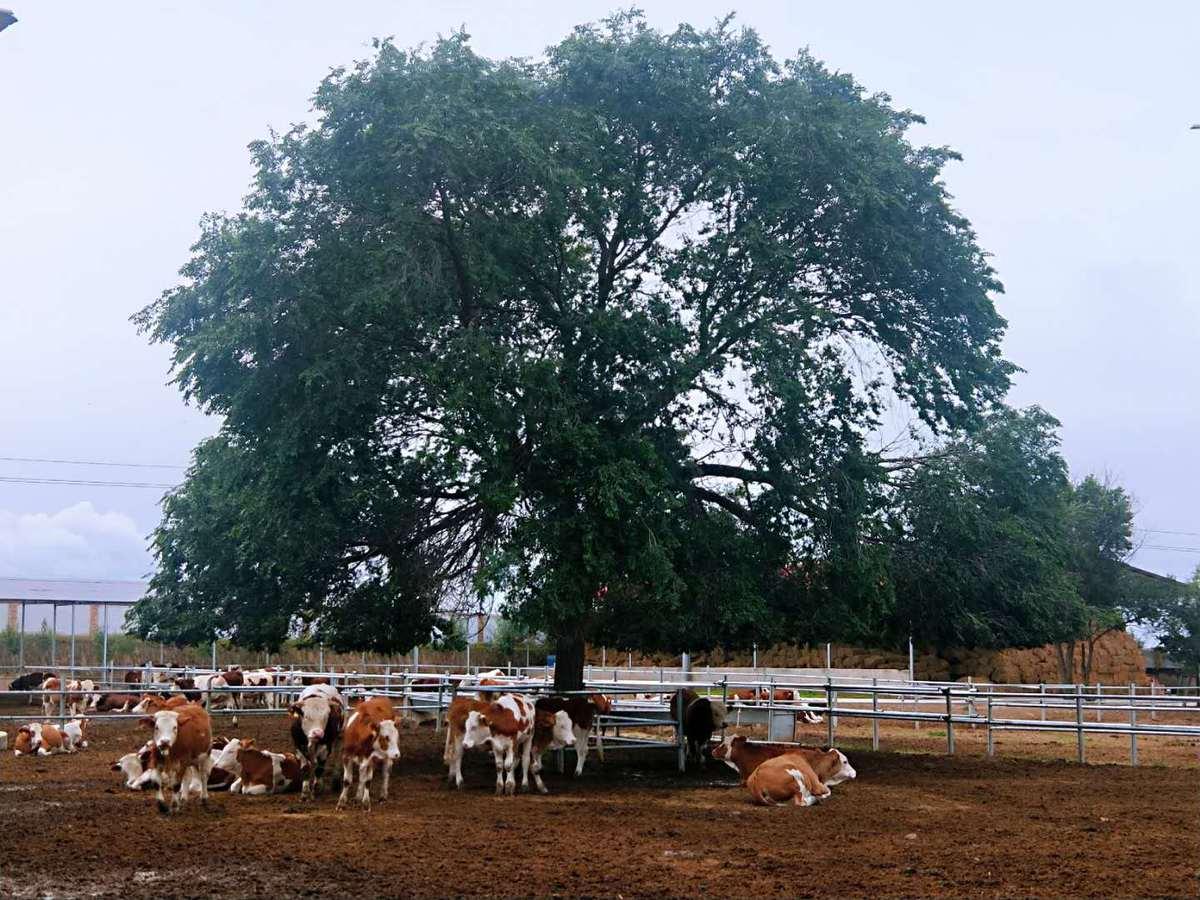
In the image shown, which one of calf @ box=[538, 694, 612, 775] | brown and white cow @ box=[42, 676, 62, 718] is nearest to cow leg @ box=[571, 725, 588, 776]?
calf @ box=[538, 694, 612, 775]

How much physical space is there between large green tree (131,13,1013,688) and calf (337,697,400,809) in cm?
212

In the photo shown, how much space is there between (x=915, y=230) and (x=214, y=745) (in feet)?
36.9

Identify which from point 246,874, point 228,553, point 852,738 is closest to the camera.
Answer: point 246,874

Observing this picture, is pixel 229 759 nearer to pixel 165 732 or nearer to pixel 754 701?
pixel 165 732

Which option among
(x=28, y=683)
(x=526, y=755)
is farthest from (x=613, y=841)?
(x=28, y=683)

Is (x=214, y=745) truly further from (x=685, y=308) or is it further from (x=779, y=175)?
(x=779, y=175)

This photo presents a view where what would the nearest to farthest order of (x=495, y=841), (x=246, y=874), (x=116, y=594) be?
1. (x=246, y=874)
2. (x=495, y=841)
3. (x=116, y=594)

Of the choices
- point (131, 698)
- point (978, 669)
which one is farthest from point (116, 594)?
point (978, 669)

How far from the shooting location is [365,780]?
13.1 metres

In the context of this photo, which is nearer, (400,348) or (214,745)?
(214,745)

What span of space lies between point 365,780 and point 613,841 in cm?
335

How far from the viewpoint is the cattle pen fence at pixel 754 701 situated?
18.6 m

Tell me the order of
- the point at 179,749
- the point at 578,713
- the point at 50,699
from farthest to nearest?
1. the point at 50,699
2. the point at 578,713
3. the point at 179,749

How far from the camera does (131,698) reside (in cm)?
2683
